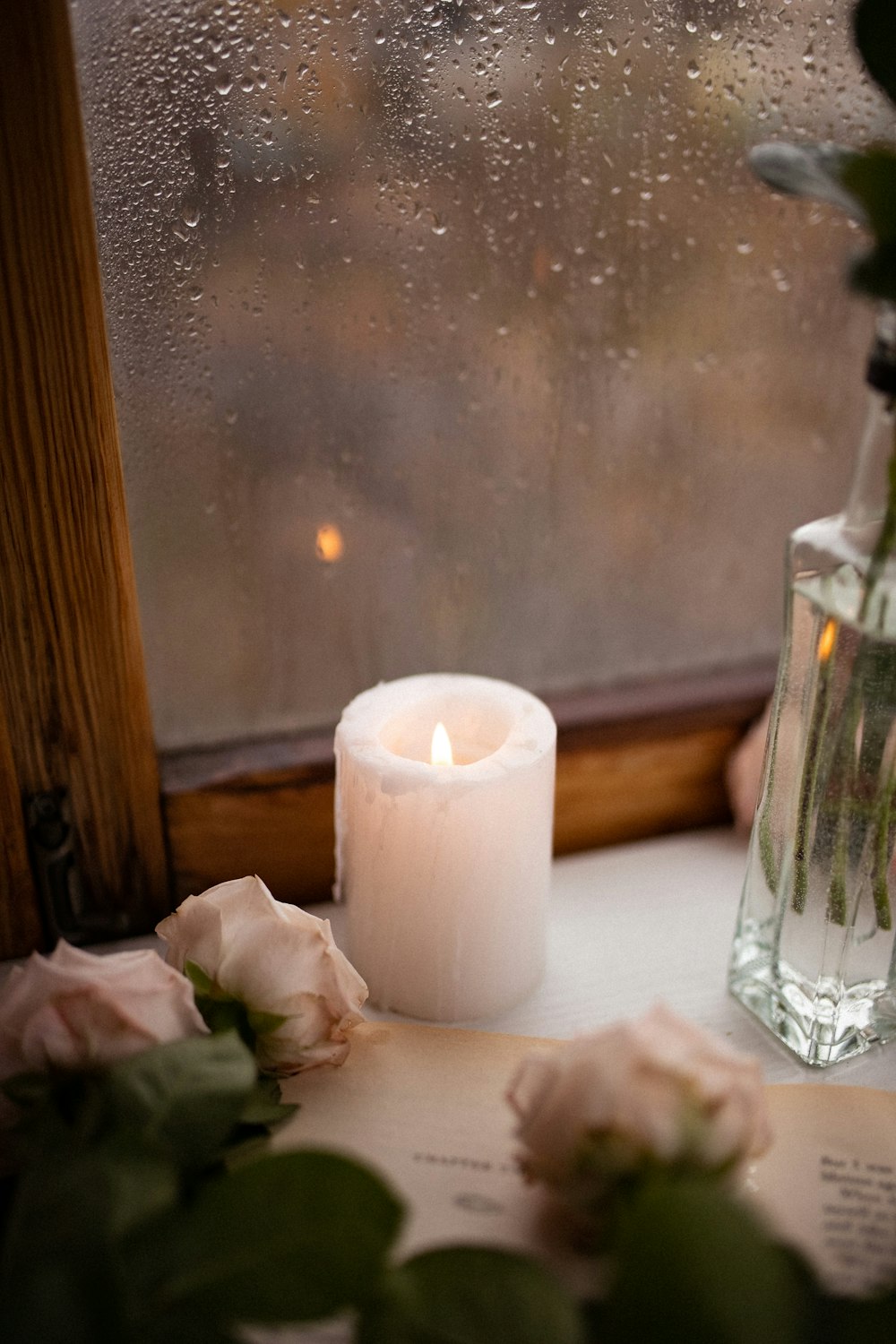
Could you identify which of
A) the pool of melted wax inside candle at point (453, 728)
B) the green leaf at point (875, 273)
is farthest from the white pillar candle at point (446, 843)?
the green leaf at point (875, 273)

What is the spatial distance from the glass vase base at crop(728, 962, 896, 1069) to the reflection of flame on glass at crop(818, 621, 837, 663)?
0.16m

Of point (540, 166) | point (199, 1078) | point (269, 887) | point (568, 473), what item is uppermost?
point (540, 166)

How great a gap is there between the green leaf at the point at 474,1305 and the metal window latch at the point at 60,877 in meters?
0.30

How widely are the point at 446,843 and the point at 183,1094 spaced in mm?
165

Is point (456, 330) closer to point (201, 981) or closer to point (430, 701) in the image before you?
point (430, 701)

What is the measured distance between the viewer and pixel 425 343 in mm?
590

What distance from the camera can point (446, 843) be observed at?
521 millimetres

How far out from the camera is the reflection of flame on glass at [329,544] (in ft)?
2.02

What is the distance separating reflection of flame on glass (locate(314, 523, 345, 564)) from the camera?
2.02 ft

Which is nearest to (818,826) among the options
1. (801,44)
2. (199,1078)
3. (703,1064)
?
(703,1064)

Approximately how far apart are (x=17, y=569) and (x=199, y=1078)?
246 millimetres

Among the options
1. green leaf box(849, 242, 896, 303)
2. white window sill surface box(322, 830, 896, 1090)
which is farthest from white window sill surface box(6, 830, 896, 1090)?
green leaf box(849, 242, 896, 303)

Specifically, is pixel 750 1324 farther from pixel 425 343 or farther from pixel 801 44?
pixel 801 44

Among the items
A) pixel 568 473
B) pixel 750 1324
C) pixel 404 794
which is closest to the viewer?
pixel 750 1324
